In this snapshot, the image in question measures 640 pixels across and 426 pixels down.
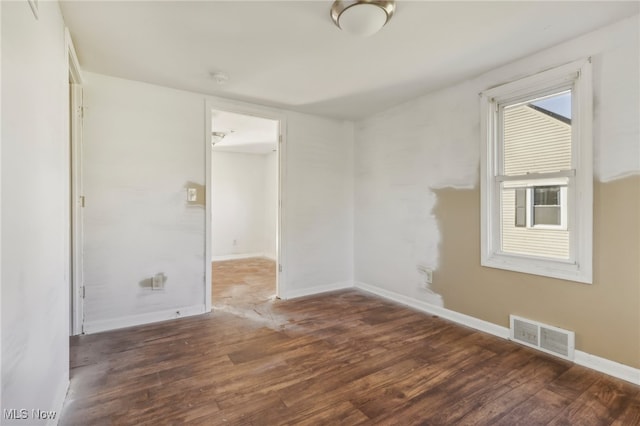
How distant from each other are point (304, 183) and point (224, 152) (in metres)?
3.40

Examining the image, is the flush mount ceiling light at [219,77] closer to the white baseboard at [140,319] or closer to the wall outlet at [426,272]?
the white baseboard at [140,319]

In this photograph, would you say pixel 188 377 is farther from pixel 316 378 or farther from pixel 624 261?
pixel 624 261

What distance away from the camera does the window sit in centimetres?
219

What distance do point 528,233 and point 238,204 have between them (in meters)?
5.68

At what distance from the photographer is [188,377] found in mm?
2033

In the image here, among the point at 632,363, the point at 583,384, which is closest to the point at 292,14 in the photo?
the point at 583,384

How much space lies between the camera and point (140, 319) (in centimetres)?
295

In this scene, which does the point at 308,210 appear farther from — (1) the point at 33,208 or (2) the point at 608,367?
(2) the point at 608,367

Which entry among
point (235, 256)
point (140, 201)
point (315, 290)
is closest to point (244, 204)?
point (235, 256)

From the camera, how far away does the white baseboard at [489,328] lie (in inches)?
78.4

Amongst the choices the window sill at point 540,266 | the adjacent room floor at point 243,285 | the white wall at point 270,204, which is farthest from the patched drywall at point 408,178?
the white wall at point 270,204

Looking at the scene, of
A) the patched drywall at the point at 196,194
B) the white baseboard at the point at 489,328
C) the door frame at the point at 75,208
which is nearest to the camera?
the white baseboard at the point at 489,328

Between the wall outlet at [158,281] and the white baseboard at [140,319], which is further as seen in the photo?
the wall outlet at [158,281]

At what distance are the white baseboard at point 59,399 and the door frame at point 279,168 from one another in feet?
4.92
